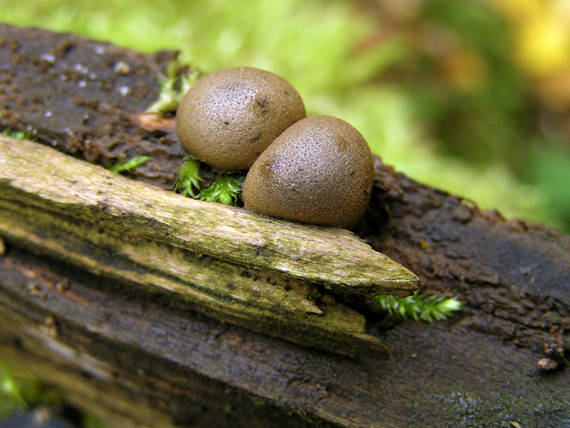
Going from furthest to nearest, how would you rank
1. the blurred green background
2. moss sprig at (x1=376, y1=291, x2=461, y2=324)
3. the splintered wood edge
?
the blurred green background
moss sprig at (x1=376, y1=291, x2=461, y2=324)
the splintered wood edge

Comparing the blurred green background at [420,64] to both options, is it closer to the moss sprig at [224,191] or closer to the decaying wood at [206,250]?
the moss sprig at [224,191]

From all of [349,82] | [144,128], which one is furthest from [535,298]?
[349,82]

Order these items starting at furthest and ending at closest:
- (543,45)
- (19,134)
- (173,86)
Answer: (543,45) → (173,86) → (19,134)

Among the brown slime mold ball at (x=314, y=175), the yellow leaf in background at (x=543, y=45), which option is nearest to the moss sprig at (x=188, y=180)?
the brown slime mold ball at (x=314, y=175)

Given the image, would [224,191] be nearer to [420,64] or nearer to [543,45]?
[420,64]

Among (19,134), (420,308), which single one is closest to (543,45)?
(420,308)

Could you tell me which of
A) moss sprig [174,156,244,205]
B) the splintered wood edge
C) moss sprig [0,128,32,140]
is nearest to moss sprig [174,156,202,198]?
moss sprig [174,156,244,205]

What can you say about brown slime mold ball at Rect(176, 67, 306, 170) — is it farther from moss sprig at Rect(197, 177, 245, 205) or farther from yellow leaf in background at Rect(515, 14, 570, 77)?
yellow leaf in background at Rect(515, 14, 570, 77)
